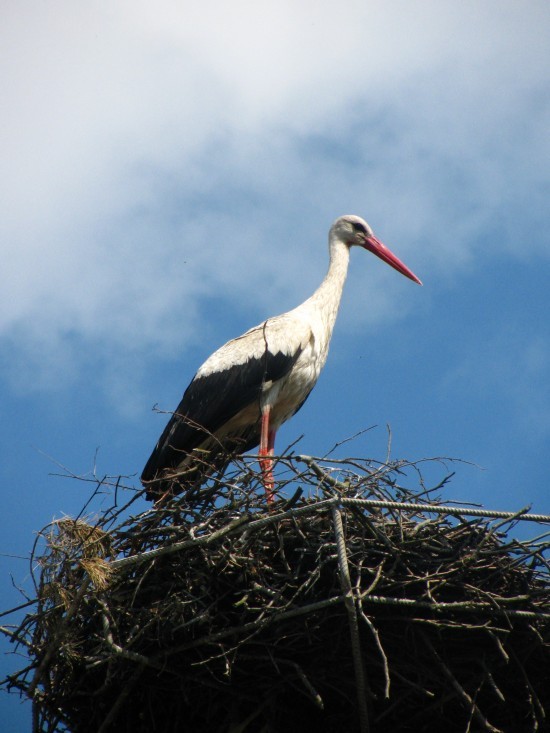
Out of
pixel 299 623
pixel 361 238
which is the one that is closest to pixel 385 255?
pixel 361 238

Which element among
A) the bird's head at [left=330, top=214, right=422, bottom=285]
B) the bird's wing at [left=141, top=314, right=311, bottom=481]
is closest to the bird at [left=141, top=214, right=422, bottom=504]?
the bird's wing at [left=141, top=314, right=311, bottom=481]

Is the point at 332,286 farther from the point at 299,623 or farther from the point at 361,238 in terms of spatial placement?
the point at 299,623

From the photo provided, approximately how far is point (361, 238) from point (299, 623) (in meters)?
3.84

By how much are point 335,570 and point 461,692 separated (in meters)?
0.67

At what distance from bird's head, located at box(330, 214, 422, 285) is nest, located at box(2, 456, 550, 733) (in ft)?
10.2

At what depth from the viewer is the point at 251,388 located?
6445 millimetres

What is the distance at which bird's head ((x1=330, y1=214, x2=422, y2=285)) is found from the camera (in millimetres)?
7574

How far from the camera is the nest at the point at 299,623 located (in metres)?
4.29

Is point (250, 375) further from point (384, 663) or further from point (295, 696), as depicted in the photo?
point (384, 663)

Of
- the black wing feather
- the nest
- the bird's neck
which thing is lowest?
the nest

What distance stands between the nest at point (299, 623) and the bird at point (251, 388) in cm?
158

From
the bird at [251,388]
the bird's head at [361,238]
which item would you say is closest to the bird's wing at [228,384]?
the bird at [251,388]

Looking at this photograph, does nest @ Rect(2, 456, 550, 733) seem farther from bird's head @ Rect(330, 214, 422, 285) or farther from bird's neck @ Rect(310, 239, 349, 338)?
bird's head @ Rect(330, 214, 422, 285)

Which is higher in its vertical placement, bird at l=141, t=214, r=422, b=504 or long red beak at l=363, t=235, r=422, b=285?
long red beak at l=363, t=235, r=422, b=285
